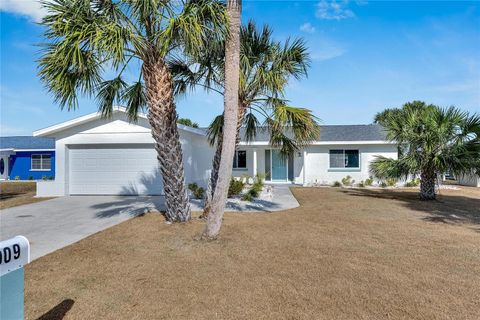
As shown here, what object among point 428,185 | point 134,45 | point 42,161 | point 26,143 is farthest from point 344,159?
point 26,143

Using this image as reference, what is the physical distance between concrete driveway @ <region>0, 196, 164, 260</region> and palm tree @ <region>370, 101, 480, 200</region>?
34.6ft

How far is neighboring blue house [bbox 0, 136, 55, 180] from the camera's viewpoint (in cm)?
2545

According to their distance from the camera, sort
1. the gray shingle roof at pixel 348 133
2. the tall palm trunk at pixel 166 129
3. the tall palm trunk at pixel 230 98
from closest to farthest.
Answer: the tall palm trunk at pixel 230 98
the tall palm trunk at pixel 166 129
the gray shingle roof at pixel 348 133

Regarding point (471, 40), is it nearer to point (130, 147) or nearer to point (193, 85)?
point (193, 85)

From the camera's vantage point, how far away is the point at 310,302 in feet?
12.6

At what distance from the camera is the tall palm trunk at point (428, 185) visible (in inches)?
507

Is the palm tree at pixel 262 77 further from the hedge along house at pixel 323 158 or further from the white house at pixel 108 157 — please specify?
the hedge along house at pixel 323 158

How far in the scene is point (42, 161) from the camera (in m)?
25.7

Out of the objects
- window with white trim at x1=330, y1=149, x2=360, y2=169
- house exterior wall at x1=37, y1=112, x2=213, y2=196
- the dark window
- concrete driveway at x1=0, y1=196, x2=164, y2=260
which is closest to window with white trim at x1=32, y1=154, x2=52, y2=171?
house exterior wall at x1=37, y1=112, x2=213, y2=196

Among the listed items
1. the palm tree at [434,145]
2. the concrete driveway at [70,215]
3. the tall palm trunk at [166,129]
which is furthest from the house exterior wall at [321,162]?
the tall palm trunk at [166,129]

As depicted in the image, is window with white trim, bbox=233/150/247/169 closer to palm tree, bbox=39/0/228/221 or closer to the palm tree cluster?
the palm tree cluster

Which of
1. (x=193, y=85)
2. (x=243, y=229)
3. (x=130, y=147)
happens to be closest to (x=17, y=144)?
(x=130, y=147)

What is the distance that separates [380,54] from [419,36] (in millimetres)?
1599

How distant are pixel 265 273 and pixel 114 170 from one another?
1249 centimetres
